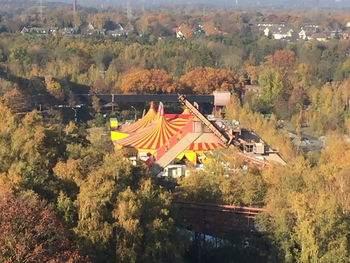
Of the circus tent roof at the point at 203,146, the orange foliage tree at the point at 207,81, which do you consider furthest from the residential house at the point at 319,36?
the circus tent roof at the point at 203,146

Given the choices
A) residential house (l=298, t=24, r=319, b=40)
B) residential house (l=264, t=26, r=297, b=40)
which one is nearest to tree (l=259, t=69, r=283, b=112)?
residential house (l=298, t=24, r=319, b=40)

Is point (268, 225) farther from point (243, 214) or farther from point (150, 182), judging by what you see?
point (150, 182)

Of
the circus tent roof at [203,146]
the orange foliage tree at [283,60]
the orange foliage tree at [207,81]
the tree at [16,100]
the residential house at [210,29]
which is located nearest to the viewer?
the circus tent roof at [203,146]

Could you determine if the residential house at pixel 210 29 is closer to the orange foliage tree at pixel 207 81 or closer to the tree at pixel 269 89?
the orange foliage tree at pixel 207 81

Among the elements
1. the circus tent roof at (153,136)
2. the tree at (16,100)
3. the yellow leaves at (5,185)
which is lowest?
the tree at (16,100)

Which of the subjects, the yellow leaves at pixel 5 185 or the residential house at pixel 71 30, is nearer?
the yellow leaves at pixel 5 185

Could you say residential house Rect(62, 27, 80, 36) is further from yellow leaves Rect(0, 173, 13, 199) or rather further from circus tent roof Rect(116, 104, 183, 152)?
yellow leaves Rect(0, 173, 13, 199)

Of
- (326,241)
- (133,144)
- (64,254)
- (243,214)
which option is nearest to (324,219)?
(326,241)

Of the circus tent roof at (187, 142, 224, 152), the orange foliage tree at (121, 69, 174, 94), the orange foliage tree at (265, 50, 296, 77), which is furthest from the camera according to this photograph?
the orange foliage tree at (265, 50, 296, 77)
